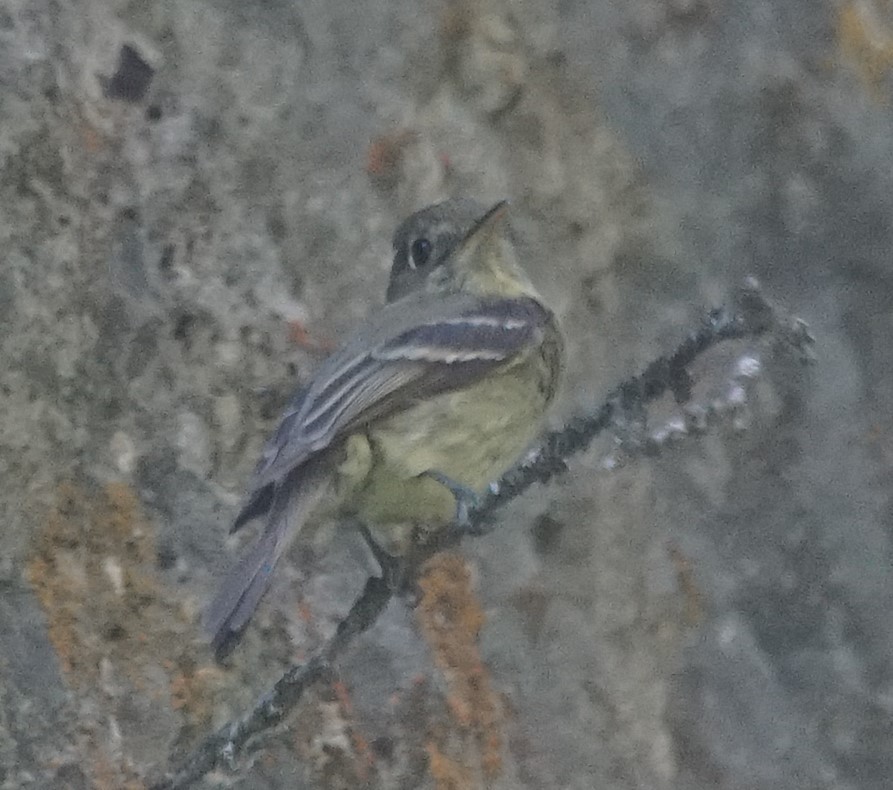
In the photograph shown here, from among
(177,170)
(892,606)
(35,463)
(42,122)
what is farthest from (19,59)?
(892,606)

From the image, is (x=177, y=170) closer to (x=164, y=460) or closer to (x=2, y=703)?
(x=164, y=460)

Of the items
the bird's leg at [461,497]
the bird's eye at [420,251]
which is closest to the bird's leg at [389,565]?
the bird's leg at [461,497]

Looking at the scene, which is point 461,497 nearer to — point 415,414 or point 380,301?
point 415,414

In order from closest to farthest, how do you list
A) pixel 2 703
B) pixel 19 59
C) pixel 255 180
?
pixel 2 703 → pixel 19 59 → pixel 255 180

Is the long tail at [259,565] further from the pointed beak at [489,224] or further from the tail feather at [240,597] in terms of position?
the pointed beak at [489,224]

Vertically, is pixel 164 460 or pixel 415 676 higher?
pixel 164 460

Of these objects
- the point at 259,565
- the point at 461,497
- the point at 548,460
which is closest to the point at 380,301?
the point at 461,497
